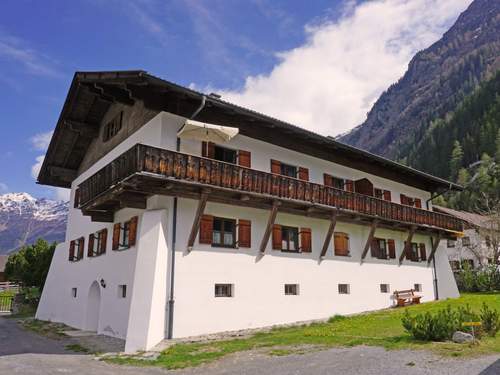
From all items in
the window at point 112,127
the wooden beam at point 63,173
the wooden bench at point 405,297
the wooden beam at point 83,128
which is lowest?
the wooden bench at point 405,297

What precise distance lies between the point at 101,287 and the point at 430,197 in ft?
65.6

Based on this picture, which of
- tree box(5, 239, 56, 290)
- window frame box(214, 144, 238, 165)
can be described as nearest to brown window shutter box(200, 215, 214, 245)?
window frame box(214, 144, 238, 165)

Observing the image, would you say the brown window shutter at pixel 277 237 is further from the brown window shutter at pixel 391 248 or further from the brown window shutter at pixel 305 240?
the brown window shutter at pixel 391 248

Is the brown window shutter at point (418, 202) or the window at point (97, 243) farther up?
the brown window shutter at point (418, 202)

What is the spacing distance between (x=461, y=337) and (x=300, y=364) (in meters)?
3.78

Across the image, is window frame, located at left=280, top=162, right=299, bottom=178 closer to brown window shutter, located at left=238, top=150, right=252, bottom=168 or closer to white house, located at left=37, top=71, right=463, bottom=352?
white house, located at left=37, top=71, right=463, bottom=352

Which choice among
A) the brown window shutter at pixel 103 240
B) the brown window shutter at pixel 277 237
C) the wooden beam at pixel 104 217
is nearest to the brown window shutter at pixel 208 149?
the brown window shutter at pixel 277 237

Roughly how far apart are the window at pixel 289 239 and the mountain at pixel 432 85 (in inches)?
4335

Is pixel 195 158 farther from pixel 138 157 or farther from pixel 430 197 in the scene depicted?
pixel 430 197

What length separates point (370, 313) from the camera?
19.7 metres

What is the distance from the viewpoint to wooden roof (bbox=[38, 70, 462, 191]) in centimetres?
1504

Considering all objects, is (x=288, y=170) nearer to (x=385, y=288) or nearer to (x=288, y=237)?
(x=288, y=237)

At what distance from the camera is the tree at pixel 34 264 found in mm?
32969

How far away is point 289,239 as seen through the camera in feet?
60.0
